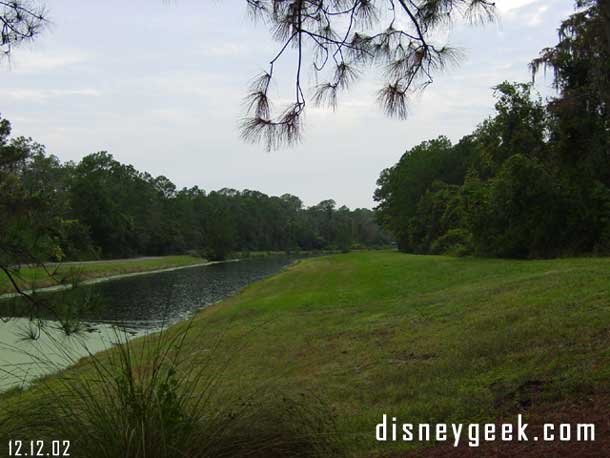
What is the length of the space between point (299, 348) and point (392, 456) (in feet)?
24.5

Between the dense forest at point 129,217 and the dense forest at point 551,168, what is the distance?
6.89m

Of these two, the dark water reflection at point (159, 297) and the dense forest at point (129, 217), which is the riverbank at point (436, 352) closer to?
the dense forest at point (129, 217)

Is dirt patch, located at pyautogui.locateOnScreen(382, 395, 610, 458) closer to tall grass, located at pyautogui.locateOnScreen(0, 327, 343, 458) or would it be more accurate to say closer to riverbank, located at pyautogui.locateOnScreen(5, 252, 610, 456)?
riverbank, located at pyautogui.locateOnScreen(5, 252, 610, 456)

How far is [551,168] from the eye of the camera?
2827 cm

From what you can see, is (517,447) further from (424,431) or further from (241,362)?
(241,362)

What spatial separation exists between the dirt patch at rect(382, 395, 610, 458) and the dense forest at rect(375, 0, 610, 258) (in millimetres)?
4816

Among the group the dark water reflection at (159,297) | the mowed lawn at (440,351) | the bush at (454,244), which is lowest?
the dark water reflection at (159,297)

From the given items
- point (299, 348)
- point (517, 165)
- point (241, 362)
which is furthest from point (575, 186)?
point (241, 362)

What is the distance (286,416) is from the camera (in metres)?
3.55

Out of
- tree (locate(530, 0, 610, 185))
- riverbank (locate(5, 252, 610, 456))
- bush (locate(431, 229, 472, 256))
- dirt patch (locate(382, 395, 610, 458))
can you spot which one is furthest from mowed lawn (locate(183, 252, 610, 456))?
bush (locate(431, 229, 472, 256))

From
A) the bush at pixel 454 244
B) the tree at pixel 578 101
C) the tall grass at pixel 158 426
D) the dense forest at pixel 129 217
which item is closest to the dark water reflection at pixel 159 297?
the dense forest at pixel 129 217

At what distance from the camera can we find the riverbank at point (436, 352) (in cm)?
588

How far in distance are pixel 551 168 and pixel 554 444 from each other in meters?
26.5

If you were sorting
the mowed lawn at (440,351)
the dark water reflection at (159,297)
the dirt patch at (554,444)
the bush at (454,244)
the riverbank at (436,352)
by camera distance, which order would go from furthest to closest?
the bush at (454,244)
the dark water reflection at (159,297)
the mowed lawn at (440,351)
the riverbank at (436,352)
the dirt patch at (554,444)
